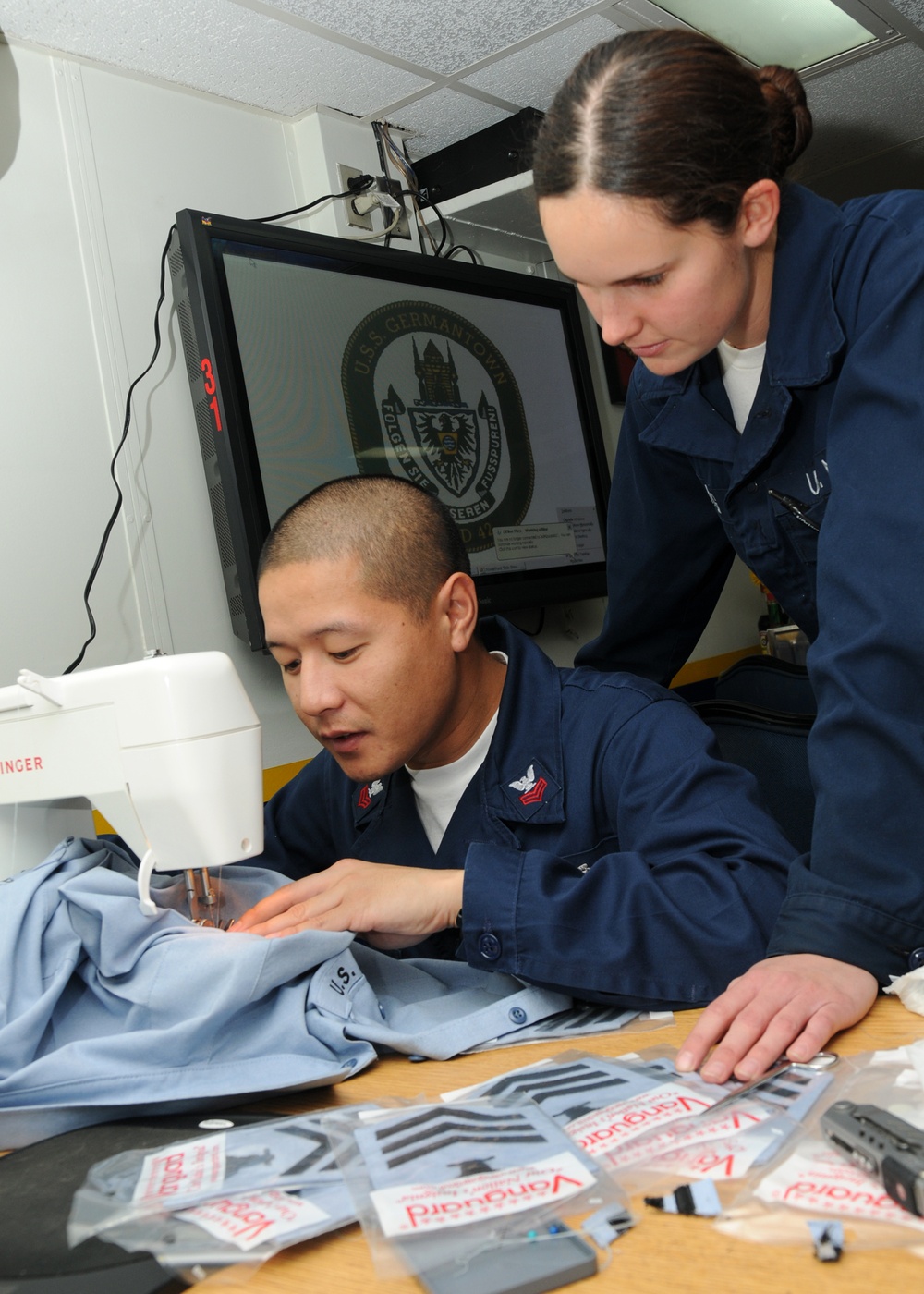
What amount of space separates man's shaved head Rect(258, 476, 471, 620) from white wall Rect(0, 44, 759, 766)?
0.67 meters

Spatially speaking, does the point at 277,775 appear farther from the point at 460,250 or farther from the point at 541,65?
the point at 541,65

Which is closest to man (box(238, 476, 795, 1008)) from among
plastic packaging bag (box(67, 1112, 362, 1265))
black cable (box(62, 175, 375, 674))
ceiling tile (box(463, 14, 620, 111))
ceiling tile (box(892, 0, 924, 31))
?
plastic packaging bag (box(67, 1112, 362, 1265))

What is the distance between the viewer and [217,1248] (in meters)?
0.57

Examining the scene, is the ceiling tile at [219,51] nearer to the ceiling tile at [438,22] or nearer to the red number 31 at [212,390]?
the ceiling tile at [438,22]

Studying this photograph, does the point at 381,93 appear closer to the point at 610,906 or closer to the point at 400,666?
the point at 400,666

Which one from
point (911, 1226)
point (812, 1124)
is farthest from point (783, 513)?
point (911, 1226)

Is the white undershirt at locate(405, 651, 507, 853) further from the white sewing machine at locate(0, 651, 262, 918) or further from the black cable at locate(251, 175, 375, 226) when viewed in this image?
the black cable at locate(251, 175, 375, 226)

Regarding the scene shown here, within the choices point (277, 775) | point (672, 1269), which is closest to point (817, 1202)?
point (672, 1269)

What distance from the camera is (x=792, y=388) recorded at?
1.19 m

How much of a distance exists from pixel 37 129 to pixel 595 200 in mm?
1347

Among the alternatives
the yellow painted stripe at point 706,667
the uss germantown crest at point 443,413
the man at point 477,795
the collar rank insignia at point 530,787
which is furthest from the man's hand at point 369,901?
the yellow painted stripe at point 706,667

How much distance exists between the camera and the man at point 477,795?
0.99m

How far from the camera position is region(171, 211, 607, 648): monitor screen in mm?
2027

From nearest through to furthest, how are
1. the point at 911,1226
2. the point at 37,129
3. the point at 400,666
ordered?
the point at 911,1226 → the point at 400,666 → the point at 37,129
